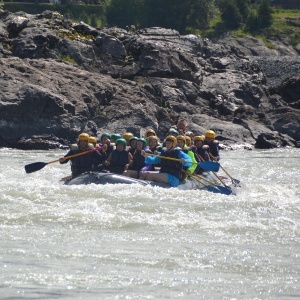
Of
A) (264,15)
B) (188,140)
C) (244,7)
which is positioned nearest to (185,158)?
(188,140)

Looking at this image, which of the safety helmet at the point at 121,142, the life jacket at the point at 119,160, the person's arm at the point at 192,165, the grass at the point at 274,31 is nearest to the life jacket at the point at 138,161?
the life jacket at the point at 119,160

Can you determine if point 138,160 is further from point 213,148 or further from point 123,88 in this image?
point 123,88

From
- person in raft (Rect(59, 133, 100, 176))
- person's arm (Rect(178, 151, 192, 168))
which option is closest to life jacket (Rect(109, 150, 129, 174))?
person in raft (Rect(59, 133, 100, 176))

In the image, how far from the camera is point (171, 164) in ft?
56.7

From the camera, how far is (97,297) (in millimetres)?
9016

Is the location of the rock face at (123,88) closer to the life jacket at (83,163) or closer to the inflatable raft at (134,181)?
the life jacket at (83,163)

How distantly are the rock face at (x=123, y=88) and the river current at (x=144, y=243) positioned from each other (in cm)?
1137

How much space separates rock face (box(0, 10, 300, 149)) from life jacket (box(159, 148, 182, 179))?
37.4 ft

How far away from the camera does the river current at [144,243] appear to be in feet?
31.0

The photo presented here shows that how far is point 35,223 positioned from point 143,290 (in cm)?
362

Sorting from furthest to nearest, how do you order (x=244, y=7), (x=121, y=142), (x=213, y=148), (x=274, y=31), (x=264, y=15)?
(x=244, y=7), (x=264, y=15), (x=274, y=31), (x=213, y=148), (x=121, y=142)

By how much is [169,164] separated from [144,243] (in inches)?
230

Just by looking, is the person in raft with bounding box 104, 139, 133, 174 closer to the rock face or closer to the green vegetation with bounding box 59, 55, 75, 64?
the rock face

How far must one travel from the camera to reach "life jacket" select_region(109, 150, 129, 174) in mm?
17656
